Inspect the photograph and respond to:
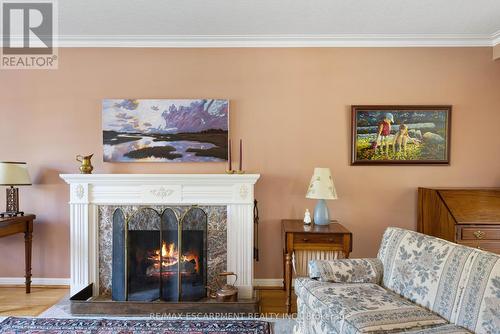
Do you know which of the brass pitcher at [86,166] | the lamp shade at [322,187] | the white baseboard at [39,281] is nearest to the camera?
the lamp shade at [322,187]

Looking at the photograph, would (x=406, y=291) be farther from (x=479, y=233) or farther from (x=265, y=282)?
(x=265, y=282)

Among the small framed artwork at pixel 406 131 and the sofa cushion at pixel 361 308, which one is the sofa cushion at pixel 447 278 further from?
the small framed artwork at pixel 406 131

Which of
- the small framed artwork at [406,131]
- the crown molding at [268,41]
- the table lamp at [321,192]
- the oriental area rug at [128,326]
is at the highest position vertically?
the crown molding at [268,41]

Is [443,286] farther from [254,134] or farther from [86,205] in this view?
[86,205]

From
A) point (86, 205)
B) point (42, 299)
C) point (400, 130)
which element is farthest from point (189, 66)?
point (42, 299)

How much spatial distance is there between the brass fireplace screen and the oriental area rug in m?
0.37

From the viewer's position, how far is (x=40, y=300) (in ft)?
9.32

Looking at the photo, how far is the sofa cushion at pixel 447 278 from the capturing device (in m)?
1.52

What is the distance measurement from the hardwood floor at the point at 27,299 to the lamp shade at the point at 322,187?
2634 mm

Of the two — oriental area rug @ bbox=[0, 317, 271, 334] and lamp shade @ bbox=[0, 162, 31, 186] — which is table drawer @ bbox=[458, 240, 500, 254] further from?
lamp shade @ bbox=[0, 162, 31, 186]

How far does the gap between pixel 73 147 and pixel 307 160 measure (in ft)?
8.08

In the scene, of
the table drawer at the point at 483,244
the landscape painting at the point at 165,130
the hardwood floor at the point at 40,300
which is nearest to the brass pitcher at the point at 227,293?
the hardwood floor at the point at 40,300

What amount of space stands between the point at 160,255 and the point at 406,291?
6.69 ft

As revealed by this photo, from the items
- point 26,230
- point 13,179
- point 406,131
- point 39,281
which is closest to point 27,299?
point 39,281
